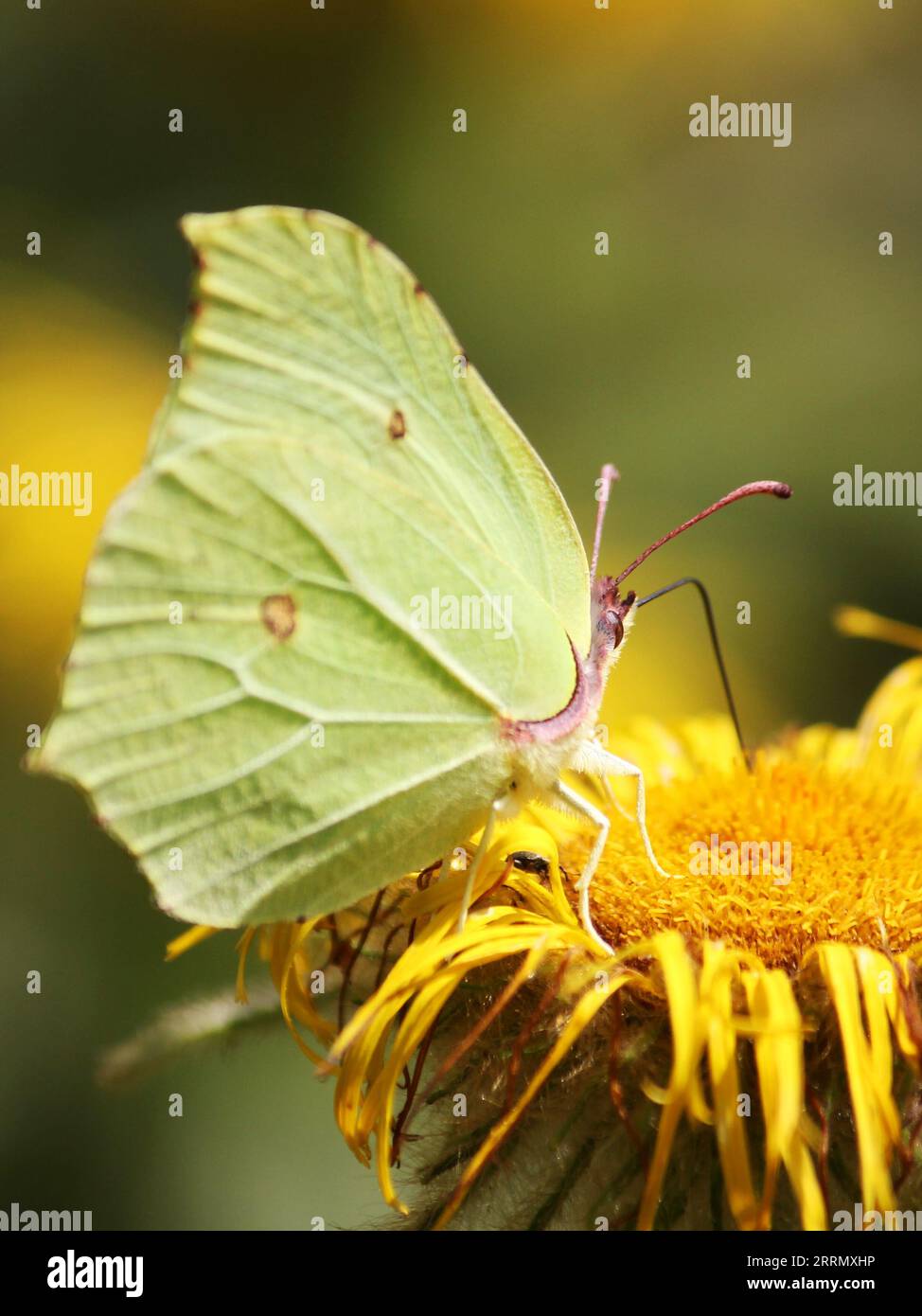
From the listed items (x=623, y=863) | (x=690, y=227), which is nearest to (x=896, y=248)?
(x=690, y=227)

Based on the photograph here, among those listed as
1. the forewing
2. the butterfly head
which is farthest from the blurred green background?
the forewing

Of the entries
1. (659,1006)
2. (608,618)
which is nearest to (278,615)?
(608,618)

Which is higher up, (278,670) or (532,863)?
(278,670)

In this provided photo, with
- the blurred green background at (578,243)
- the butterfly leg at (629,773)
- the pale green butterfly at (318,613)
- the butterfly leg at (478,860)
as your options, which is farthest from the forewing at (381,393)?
the blurred green background at (578,243)

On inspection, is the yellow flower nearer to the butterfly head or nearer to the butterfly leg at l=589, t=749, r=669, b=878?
the butterfly leg at l=589, t=749, r=669, b=878

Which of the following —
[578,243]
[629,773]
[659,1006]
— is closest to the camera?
[659,1006]

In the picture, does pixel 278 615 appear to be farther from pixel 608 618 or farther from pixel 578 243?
pixel 578 243

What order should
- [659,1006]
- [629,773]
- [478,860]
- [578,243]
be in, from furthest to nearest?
[578,243]
[629,773]
[478,860]
[659,1006]

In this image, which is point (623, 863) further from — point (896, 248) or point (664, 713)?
point (896, 248)
